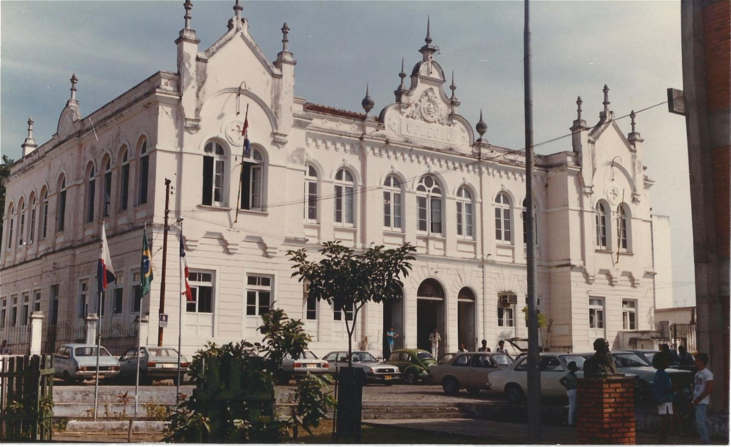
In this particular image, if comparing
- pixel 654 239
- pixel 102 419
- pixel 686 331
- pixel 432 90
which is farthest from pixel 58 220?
pixel 654 239

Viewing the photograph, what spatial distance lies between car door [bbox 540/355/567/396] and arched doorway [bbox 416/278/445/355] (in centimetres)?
1552

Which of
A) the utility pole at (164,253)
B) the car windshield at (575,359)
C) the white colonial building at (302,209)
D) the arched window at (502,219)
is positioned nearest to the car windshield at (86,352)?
the utility pole at (164,253)

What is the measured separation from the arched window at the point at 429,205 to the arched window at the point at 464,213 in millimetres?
1078

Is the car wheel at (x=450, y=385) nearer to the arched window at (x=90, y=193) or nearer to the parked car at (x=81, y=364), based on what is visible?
the parked car at (x=81, y=364)

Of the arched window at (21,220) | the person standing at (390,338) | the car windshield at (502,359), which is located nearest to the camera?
the car windshield at (502,359)

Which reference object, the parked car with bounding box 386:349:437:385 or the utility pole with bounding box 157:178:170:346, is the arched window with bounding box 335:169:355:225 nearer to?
the parked car with bounding box 386:349:437:385

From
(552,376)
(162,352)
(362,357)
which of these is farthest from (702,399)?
(162,352)

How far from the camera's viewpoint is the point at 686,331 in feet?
106

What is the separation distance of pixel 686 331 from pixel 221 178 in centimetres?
1808

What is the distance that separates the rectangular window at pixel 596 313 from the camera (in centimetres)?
4306

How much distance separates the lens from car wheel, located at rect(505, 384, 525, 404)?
76.5 ft

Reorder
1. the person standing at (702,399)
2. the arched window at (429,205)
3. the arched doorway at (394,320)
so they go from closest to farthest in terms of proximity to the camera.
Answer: the person standing at (702,399), the arched doorway at (394,320), the arched window at (429,205)

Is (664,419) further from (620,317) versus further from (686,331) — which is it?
(620,317)

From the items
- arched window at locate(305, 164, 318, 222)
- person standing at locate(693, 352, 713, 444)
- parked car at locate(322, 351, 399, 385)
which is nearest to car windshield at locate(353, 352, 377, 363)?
parked car at locate(322, 351, 399, 385)
